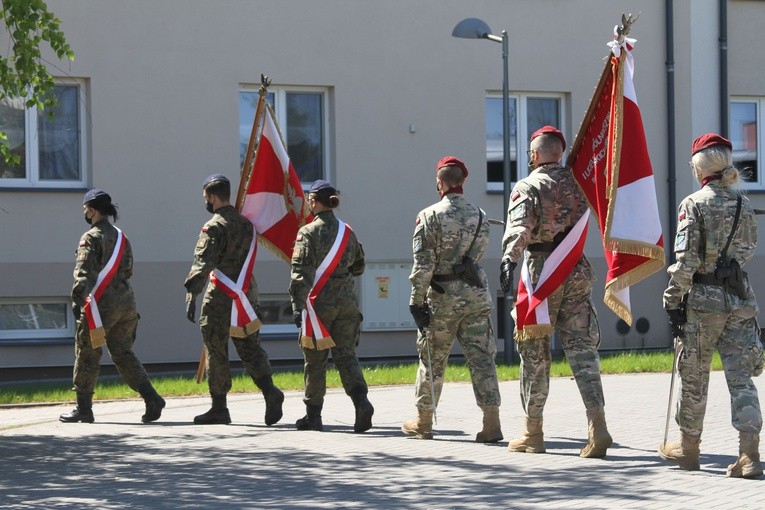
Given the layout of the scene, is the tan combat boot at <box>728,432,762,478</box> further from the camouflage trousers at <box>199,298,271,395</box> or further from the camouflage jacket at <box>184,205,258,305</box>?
the camouflage jacket at <box>184,205,258,305</box>

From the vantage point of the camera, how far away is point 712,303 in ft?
27.0

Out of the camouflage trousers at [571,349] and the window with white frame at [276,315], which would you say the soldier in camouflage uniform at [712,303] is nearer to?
the camouflage trousers at [571,349]

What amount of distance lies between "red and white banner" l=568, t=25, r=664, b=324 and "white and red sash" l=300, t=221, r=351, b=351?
2359mm

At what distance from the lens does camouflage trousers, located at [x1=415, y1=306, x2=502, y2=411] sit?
10.1 metres

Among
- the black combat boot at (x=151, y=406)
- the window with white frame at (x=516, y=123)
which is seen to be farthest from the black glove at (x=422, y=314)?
the window with white frame at (x=516, y=123)

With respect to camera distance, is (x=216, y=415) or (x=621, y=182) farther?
(x=216, y=415)

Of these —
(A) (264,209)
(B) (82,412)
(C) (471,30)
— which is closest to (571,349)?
(A) (264,209)

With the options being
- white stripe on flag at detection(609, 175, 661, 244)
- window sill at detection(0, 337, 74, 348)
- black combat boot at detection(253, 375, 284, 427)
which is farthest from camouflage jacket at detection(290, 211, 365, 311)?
window sill at detection(0, 337, 74, 348)

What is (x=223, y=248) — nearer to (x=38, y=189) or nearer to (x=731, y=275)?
(x=731, y=275)

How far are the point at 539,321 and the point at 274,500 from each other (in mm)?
2354

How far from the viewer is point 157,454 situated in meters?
9.74

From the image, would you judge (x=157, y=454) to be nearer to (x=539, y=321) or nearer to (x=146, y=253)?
(x=539, y=321)

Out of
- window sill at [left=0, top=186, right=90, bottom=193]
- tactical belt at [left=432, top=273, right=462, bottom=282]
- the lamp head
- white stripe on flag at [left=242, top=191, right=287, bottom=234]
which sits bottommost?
tactical belt at [left=432, top=273, right=462, bottom=282]

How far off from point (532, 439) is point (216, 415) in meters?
3.30
